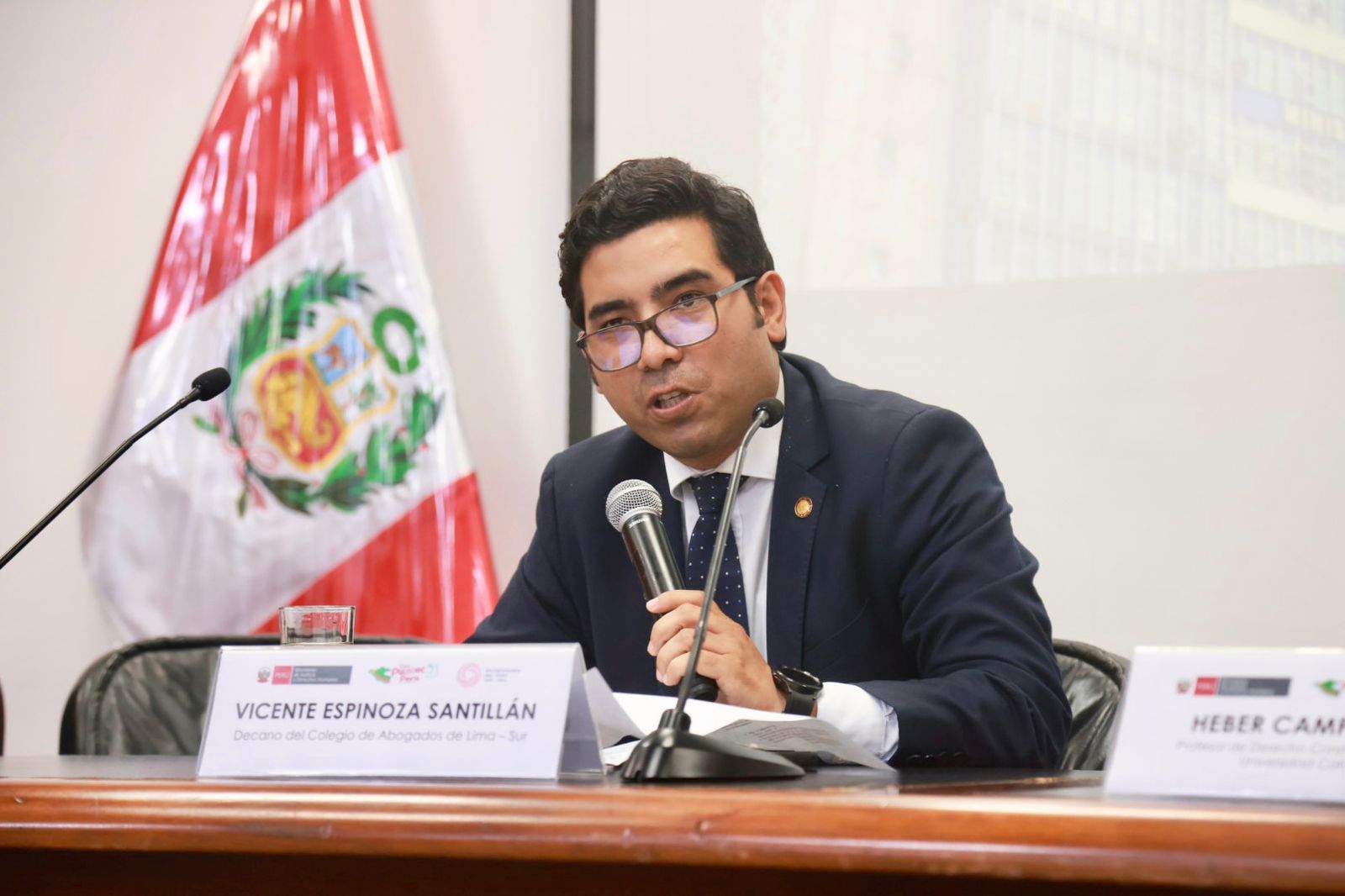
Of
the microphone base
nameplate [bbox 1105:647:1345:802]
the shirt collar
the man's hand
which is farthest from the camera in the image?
the shirt collar

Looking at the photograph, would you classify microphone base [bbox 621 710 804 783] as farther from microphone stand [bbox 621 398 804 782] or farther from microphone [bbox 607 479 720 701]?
microphone [bbox 607 479 720 701]

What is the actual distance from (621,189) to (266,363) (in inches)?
43.7

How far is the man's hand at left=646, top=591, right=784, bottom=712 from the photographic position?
1279 millimetres

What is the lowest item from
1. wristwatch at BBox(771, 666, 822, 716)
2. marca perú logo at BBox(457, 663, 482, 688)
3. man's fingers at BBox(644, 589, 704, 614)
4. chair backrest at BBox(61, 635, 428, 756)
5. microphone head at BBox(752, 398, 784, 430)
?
chair backrest at BBox(61, 635, 428, 756)

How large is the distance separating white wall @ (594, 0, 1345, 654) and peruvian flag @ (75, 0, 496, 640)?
440 millimetres

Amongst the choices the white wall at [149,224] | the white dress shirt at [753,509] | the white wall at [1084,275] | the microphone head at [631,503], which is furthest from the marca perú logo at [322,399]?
the microphone head at [631,503]

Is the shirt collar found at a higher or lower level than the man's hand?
higher

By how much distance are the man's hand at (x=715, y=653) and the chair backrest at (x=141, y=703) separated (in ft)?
2.74

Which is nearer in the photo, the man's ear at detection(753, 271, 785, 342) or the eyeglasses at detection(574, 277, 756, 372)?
the eyeglasses at detection(574, 277, 756, 372)

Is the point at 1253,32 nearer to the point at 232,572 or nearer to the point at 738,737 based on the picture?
the point at 738,737

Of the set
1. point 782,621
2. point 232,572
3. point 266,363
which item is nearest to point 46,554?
point 232,572

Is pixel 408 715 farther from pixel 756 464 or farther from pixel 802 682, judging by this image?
pixel 756 464

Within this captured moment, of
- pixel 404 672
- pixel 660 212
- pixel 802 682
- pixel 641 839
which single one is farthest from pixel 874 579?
pixel 641 839

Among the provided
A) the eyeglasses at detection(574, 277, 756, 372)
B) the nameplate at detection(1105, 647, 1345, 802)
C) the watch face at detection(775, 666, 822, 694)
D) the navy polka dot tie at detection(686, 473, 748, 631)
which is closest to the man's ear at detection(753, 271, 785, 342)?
the eyeglasses at detection(574, 277, 756, 372)
